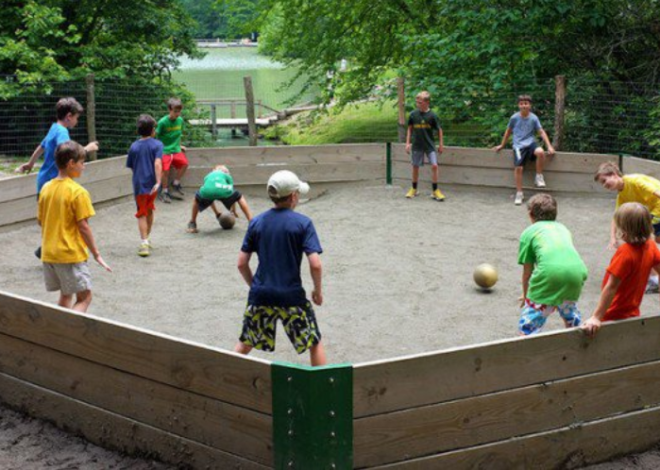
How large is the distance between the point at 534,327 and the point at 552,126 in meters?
10.3

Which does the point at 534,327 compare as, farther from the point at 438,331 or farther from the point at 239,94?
the point at 239,94

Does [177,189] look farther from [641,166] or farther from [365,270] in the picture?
[641,166]

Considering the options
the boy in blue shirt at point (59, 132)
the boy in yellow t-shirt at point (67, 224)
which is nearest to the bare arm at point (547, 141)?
the boy in blue shirt at point (59, 132)

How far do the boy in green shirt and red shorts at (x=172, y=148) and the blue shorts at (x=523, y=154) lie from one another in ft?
16.5

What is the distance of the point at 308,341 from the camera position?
19.9ft

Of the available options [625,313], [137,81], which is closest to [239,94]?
[137,81]

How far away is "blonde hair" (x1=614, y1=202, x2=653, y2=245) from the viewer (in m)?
5.55

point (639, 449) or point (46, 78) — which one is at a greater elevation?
point (46, 78)

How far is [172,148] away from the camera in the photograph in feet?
47.5

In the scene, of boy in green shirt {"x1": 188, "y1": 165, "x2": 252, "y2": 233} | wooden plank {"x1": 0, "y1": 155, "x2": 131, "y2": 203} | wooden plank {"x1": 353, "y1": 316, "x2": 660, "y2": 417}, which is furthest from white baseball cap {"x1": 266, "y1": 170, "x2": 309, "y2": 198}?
wooden plank {"x1": 0, "y1": 155, "x2": 131, "y2": 203}

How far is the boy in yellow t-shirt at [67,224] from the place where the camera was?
7.20m

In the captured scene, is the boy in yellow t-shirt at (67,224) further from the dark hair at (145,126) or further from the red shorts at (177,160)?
the red shorts at (177,160)

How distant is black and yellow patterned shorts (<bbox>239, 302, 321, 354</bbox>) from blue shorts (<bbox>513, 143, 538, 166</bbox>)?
857 centimetres

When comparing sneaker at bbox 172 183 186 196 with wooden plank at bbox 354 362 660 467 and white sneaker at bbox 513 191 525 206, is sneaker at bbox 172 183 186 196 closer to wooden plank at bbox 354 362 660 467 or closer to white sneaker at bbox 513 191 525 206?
white sneaker at bbox 513 191 525 206
